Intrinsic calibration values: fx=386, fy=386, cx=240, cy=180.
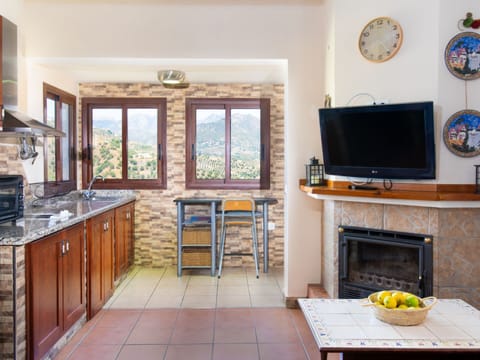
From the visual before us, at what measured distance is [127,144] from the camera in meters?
5.20

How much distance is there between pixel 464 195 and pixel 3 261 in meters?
2.87

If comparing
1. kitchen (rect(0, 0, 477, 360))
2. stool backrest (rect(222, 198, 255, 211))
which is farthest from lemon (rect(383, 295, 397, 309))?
stool backrest (rect(222, 198, 255, 211))

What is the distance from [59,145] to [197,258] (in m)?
2.14

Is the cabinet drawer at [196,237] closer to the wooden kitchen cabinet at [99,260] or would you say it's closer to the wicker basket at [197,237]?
the wicker basket at [197,237]

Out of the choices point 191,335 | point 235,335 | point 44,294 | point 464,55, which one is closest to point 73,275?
point 44,294

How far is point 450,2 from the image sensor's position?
2.63 m

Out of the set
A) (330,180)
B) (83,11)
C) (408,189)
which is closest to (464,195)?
(408,189)

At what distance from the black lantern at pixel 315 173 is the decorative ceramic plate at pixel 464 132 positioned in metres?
1.11

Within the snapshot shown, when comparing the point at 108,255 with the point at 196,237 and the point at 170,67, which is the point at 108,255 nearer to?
the point at 196,237

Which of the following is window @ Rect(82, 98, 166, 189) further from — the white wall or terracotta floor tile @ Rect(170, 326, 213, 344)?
the white wall

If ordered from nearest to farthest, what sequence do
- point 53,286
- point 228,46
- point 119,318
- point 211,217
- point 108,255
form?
point 53,286
point 119,318
point 228,46
point 108,255
point 211,217

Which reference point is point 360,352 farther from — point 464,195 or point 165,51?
point 165,51

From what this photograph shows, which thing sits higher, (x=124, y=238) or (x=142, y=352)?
(x=124, y=238)

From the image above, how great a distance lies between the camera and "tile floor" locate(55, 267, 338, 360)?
2811 millimetres
